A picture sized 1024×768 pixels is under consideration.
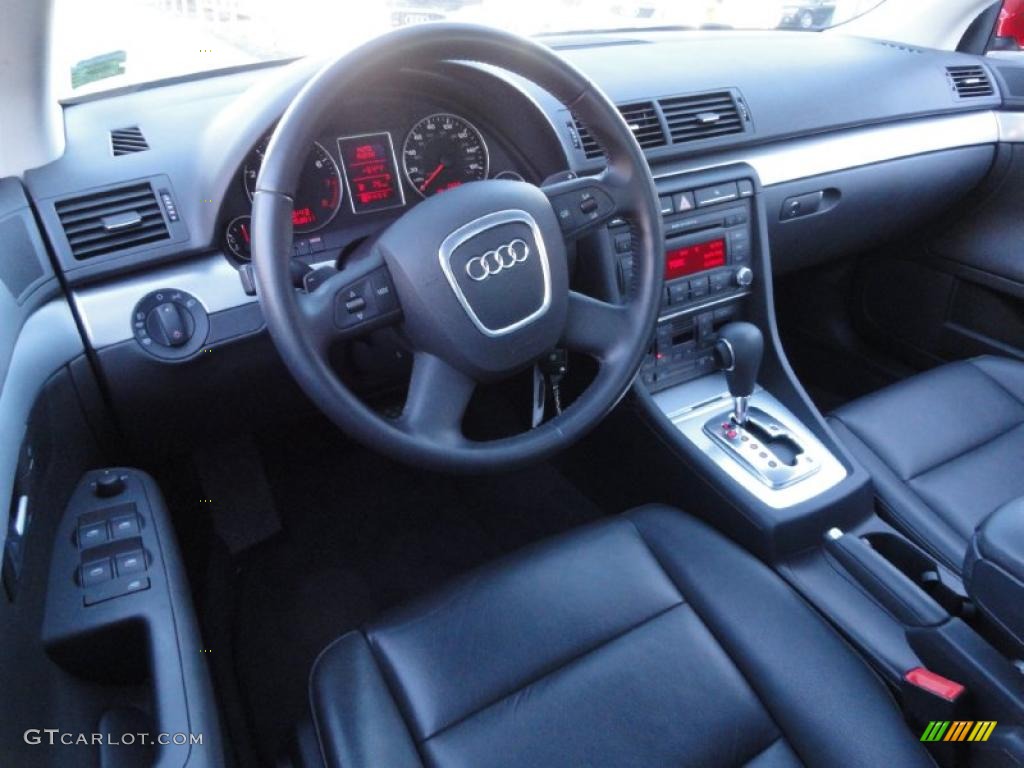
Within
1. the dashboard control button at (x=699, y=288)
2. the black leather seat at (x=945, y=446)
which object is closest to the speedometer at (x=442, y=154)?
the dashboard control button at (x=699, y=288)

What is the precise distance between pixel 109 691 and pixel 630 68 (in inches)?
60.6

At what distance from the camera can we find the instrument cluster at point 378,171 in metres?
1.34

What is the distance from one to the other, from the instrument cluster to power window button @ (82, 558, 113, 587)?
532 millimetres

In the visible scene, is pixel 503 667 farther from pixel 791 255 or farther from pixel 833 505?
pixel 791 255

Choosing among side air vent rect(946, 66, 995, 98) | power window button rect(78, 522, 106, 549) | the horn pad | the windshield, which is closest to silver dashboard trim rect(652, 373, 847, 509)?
the horn pad

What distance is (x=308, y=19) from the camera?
164 centimetres

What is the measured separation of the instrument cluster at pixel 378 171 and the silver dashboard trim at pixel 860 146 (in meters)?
0.42

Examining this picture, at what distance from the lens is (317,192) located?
1364mm

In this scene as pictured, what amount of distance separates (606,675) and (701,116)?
3.97 ft

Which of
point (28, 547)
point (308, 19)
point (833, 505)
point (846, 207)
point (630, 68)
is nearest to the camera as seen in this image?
point (28, 547)

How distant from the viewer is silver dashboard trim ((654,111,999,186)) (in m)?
1.85

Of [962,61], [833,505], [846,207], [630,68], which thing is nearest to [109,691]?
[833,505]

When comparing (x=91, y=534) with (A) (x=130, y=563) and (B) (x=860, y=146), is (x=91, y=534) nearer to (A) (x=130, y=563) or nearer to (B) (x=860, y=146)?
(A) (x=130, y=563)

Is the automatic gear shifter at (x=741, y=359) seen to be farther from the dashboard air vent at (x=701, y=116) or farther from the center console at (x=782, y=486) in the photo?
the dashboard air vent at (x=701, y=116)
